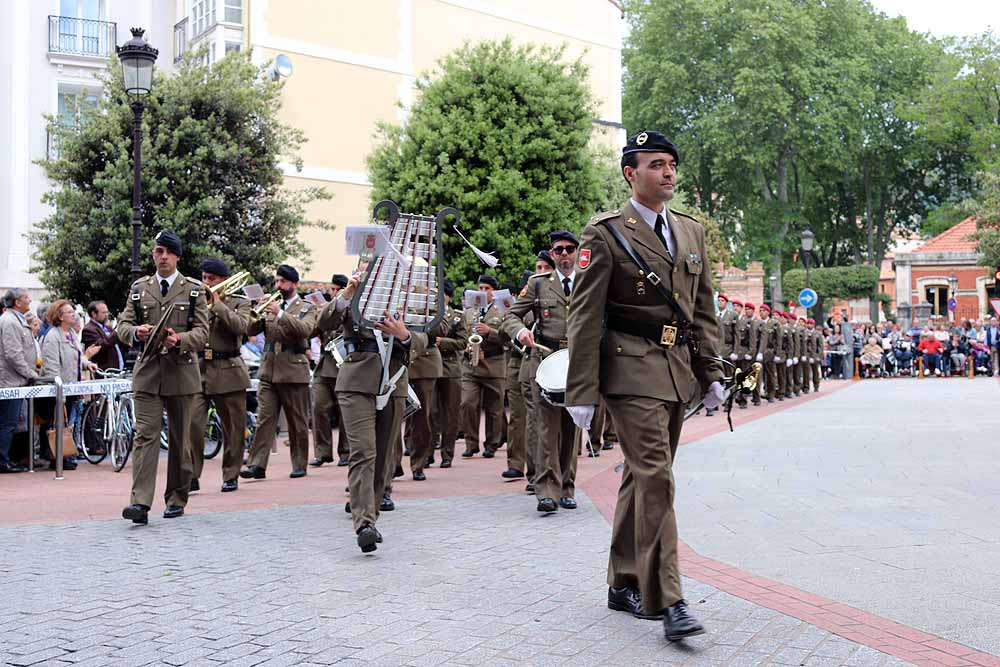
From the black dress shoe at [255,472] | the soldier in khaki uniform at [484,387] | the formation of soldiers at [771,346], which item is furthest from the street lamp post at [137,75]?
the formation of soldiers at [771,346]

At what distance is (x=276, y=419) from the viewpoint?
39.4 feet

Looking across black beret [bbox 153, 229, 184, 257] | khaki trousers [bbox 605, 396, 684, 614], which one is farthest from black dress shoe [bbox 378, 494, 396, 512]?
khaki trousers [bbox 605, 396, 684, 614]

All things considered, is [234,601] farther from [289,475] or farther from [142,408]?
[289,475]

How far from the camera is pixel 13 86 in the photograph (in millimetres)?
28125

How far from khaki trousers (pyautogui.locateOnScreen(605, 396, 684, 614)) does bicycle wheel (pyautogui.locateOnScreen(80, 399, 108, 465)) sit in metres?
9.96

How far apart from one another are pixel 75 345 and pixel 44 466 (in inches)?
58.7

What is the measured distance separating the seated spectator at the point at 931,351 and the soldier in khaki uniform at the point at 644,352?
119 feet

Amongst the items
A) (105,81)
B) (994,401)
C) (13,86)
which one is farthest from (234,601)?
(13,86)

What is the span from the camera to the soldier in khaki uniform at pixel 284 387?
1147 centimetres

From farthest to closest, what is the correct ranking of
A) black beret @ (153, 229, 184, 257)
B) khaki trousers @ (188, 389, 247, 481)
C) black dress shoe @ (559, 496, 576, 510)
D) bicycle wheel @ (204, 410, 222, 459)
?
A: bicycle wheel @ (204, 410, 222, 459)
khaki trousers @ (188, 389, 247, 481)
black dress shoe @ (559, 496, 576, 510)
black beret @ (153, 229, 184, 257)

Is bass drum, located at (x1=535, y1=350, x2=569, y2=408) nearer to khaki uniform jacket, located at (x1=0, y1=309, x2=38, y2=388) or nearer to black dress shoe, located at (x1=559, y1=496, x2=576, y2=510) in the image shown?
black dress shoe, located at (x1=559, y1=496, x2=576, y2=510)

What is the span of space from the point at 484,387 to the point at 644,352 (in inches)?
360

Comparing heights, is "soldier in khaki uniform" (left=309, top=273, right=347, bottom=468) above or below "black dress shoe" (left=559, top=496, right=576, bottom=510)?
above

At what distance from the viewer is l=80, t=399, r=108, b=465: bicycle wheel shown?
544 inches
